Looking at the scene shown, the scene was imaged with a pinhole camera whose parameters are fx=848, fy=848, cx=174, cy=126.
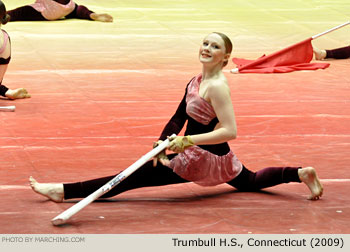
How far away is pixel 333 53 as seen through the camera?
8562mm

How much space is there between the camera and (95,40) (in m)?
9.26

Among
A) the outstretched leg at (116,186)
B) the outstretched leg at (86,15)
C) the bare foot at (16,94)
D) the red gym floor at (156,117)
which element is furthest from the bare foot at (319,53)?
the outstretched leg at (116,186)

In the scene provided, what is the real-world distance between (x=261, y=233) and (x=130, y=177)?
76 centimetres

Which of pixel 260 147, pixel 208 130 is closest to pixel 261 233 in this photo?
pixel 208 130

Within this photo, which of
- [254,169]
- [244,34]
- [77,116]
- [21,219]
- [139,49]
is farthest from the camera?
[244,34]

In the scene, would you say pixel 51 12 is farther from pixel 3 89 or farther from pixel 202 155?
pixel 202 155

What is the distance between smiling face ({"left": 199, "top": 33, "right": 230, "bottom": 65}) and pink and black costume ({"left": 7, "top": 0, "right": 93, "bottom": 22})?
6207 millimetres

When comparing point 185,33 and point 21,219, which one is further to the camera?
point 185,33

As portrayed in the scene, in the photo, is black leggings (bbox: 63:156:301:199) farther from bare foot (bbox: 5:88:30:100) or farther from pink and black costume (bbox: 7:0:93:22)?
pink and black costume (bbox: 7:0:93:22)

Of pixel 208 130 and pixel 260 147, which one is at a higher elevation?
pixel 208 130

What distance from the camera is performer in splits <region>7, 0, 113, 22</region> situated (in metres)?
10.1

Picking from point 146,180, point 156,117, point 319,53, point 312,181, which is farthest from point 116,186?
point 319,53

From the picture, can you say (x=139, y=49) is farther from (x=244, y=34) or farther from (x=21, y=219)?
(x=21, y=219)

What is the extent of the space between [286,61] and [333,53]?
740 millimetres
